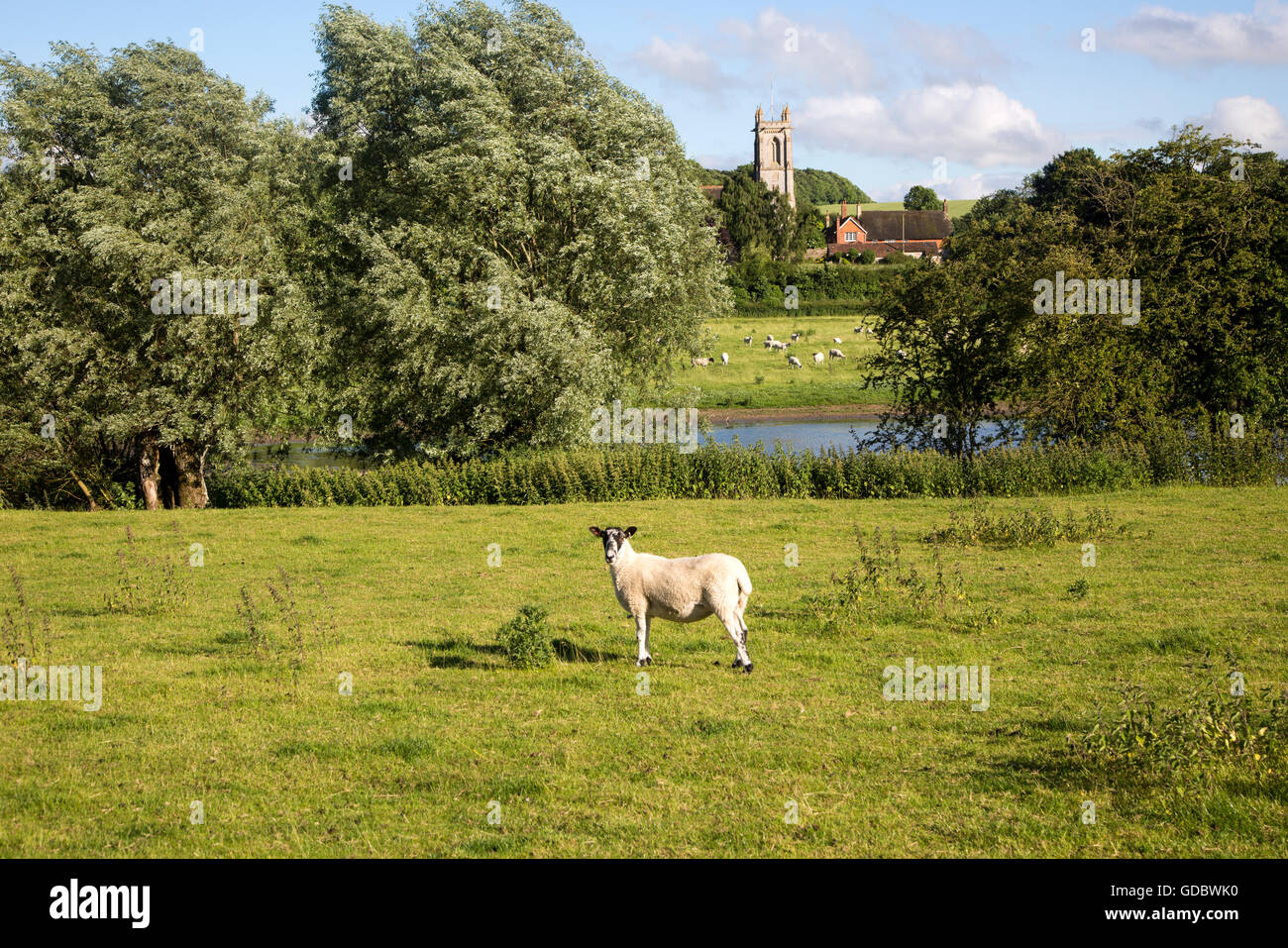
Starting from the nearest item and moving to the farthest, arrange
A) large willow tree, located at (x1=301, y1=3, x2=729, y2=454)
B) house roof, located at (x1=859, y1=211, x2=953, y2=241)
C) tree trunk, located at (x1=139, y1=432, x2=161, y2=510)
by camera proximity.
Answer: large willow tree, located at (x1=301, y1=3, x2=729, y2=454), tree trunk, located at (x1=139, y1=432, x2=161, y2=510), house roof, located at (x1=859, y1=211, x2=953, y2=241)

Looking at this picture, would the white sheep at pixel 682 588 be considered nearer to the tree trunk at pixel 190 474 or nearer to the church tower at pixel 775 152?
the tree trunk at pixel 190 474

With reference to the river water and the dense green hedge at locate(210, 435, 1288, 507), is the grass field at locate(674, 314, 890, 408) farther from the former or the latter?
the dense green hedge at locate(210, 435, 1288, 507)

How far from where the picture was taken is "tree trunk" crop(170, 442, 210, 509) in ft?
111

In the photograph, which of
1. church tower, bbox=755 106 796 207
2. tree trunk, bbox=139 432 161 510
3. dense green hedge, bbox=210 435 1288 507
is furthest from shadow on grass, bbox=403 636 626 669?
church tower, bbox=755 106 796 207

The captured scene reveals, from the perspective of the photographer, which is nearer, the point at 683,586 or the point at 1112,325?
the point at 683,586

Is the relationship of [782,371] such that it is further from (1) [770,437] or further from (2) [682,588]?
(2) [682,588]

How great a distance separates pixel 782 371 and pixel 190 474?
3875 cm

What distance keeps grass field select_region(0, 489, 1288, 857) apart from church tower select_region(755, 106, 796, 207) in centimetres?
16418

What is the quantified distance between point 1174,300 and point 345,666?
2898cm

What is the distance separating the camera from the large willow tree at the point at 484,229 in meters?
31.4

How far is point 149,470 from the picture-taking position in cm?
3319

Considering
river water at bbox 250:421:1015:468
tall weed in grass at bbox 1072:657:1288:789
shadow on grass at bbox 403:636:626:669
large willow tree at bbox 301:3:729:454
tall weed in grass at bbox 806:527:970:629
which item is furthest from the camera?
river water at bbox 250:421:1015:468

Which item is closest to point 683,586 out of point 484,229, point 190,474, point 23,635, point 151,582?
point 23,635

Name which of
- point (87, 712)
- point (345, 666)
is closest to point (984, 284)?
point (345, 666)
